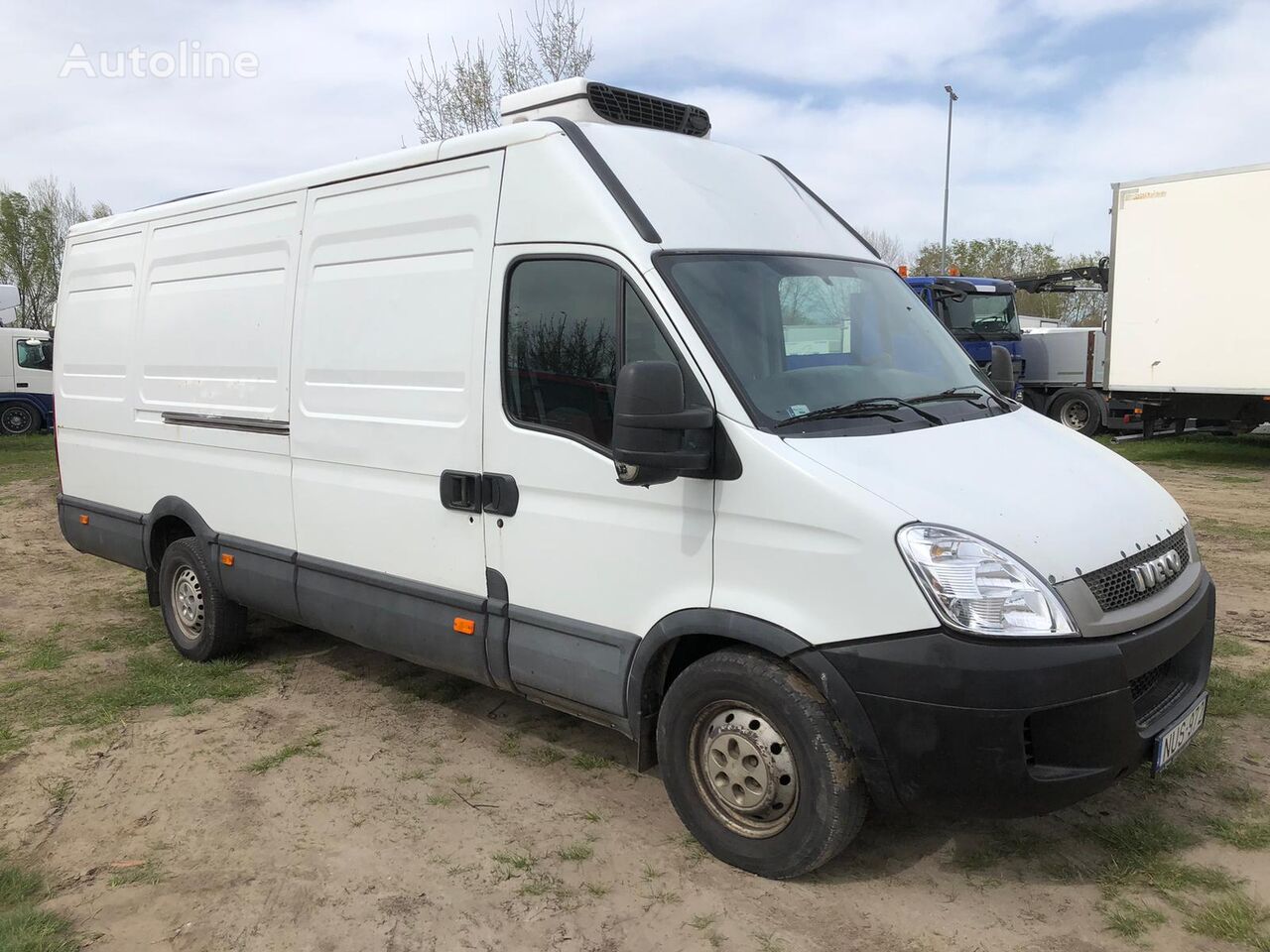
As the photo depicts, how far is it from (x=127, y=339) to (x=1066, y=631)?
5.69 meters

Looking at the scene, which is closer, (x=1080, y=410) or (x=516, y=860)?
(x=516, y=860)

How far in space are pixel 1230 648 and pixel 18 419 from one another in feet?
81.3

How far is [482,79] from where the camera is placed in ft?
47.7

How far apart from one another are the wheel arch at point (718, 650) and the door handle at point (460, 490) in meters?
0.99

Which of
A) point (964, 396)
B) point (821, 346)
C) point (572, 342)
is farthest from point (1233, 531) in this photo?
point (572, 342)

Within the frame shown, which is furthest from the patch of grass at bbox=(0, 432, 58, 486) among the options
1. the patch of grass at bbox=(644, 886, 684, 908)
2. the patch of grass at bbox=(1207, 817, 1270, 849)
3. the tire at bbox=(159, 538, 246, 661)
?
the patch of grass at bbox=(1207, 817, 1270, 849)

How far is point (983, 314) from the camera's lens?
1781 centimetres

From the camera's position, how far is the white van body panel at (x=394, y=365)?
4.26 metres

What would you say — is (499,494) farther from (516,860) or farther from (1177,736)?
(1177,736)

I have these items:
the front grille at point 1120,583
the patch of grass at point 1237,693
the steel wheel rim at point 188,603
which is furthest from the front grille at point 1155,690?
the steel wheel rim at point 188,603

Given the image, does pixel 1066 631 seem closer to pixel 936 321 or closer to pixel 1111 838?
pixel 1111 838

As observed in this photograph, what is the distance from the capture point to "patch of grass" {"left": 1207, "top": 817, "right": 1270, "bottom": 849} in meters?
3.62

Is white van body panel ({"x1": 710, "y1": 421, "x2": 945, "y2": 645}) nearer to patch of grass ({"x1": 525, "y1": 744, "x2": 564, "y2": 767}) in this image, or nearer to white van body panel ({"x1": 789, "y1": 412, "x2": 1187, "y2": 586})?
white van body panel ({"x1": 789, "y1": 412, "x2": 1187, "y2": 586})

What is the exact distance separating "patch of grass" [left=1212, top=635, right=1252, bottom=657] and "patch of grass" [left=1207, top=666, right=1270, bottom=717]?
0.26 metres
